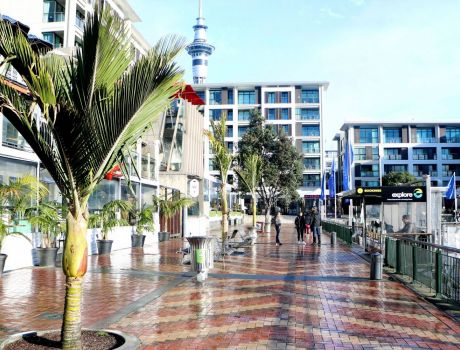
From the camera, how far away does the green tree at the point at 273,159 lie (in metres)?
40.5

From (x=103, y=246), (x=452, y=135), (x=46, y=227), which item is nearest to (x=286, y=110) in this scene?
(x=452, y=135)

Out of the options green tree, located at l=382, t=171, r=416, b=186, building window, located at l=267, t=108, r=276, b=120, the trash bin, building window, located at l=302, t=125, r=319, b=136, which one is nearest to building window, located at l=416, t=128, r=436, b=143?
green tree, located at l=382, t=171, r=416, b=186

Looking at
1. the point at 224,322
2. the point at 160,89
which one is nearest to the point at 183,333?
the point at 224,322

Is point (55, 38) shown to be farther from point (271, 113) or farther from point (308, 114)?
point (308, 114)

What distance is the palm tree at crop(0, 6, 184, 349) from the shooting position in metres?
5.35

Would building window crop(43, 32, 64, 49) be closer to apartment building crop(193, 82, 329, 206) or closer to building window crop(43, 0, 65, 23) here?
building window crop(43, 0, 65, 23)

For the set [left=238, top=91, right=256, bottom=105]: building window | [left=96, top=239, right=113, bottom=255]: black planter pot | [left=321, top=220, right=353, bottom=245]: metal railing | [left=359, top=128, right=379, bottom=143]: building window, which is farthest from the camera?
[left=238, top=91, right=256, bottom=105]: building window

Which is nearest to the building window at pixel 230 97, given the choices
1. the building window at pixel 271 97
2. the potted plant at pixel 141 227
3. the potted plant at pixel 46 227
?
the building window at pixel 271 97

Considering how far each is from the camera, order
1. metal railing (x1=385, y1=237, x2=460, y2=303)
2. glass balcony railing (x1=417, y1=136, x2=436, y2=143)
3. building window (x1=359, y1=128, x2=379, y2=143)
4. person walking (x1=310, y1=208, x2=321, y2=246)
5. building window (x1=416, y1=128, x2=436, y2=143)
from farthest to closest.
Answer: building window (x1=359, y1=128, x2=379, y2=143)
building window (x1=416, y1=128, x2=436, y2=143)
glass balcony railing (x1=417, y1=136, x2=436, y2=143)
person walking (x1=310, y1=208, x2=321, y2=246)
metal railing (x1=385, y1=237, x2=460, y2=303)

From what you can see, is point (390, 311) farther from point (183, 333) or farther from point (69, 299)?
point (69, 299)

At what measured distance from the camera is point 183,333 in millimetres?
6602

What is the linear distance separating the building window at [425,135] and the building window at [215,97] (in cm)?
3148

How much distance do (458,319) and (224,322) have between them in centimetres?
367

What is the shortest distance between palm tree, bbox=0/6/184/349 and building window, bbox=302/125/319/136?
2893 inches
